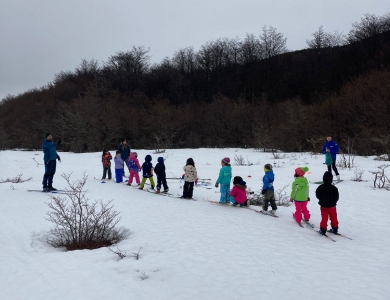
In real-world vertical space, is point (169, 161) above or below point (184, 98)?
below

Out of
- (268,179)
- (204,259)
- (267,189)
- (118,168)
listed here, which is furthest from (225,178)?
(118,168)

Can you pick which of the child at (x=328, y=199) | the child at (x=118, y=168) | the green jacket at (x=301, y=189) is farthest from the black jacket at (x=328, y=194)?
the child at (x=118, y=168)

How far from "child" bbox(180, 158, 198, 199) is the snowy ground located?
1851 mm

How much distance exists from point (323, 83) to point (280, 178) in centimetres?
3060

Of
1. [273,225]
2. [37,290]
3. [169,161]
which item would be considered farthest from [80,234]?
[169,161]

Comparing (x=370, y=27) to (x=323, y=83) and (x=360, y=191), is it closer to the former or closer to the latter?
(x=323, y=83)

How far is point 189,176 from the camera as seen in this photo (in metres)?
11.8

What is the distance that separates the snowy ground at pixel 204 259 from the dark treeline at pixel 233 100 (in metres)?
16.7

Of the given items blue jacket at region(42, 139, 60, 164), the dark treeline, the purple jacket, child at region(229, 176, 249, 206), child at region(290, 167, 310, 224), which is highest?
the dark treeline

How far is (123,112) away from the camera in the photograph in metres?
45.3

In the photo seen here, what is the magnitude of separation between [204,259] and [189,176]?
5.97 m

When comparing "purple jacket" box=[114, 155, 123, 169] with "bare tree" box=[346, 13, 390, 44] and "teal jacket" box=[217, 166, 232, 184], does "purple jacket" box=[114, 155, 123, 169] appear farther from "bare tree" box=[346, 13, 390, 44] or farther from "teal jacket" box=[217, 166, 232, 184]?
"bare tree" box=[346, 13, 390, 44]

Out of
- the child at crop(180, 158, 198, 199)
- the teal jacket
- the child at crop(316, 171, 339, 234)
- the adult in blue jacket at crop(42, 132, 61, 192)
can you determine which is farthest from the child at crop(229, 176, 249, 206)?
the adult in blue jacket at crop(42, 132, 61, 192)

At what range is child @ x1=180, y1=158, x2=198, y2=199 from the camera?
11.8 m
